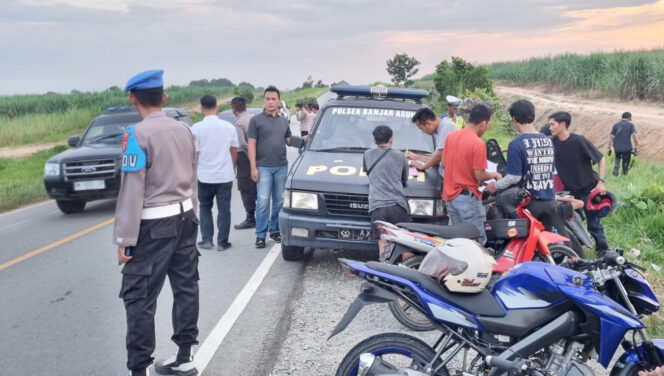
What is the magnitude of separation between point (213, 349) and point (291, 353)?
63 centimetres

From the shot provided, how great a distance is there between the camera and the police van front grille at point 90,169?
10492 mm

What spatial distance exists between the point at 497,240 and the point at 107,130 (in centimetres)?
895

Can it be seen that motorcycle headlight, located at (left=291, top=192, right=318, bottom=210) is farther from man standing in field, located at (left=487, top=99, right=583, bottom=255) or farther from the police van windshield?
man standing in field, located at (left=487, top=99, right=583, bottom=255)

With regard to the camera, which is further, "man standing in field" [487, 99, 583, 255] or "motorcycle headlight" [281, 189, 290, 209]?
"motorcycle headlight" [281, 189, 290, 209]

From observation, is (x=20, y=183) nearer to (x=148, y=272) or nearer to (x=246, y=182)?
(x=246, y=182)

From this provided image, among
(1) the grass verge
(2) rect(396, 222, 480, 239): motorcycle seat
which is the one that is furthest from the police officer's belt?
(1) the grass verge

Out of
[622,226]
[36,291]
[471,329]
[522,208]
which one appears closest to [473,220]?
[522,208]

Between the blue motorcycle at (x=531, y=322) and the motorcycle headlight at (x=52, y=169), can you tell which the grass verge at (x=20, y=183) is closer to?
the motorcycle headlight at (x=52, y=169)

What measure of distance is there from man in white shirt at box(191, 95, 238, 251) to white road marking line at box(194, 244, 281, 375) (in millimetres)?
956

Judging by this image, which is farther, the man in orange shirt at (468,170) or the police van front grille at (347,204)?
the police van front grille at (347,204)

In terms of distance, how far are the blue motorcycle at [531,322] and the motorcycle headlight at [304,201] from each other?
10.5 feet

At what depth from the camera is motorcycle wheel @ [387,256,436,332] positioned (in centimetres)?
502

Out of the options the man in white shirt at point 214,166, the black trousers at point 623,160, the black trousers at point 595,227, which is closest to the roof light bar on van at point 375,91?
the man in white shirt at point 214,166

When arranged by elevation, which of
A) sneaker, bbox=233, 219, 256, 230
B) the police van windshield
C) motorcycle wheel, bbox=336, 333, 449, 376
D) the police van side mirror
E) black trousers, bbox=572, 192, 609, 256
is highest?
the police van windshield
